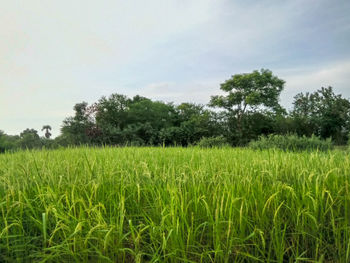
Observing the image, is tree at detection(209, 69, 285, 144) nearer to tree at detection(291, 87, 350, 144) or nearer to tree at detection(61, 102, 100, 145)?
tree at detection(291, 87, 350, 144)

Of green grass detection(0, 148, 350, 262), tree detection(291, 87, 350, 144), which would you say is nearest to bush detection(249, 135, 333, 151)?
green grass detection(0, 148, 350, 262)

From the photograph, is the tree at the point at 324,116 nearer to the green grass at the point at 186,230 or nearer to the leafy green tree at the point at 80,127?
the leafy green tree at the point at 80,127

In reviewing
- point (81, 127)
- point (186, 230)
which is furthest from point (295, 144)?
point (81, 127)

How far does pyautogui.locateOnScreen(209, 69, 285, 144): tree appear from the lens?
70.3ft

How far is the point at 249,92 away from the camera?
71.4 ft

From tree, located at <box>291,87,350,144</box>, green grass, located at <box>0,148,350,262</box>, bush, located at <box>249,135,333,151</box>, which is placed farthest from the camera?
tree, located at <box>291,87,350,144</box>

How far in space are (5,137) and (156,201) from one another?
2480 cm

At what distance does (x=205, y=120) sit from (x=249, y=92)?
5.56 m

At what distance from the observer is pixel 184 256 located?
1756mm

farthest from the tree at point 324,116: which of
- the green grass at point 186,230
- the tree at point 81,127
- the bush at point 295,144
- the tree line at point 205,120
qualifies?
the green grass at point 186,230

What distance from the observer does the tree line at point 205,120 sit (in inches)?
723

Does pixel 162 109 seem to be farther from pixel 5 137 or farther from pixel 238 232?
pixel 238 232

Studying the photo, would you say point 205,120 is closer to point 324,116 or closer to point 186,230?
point 324,116

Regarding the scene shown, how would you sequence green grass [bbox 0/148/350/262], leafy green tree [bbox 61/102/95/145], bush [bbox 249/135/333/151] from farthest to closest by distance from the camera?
leafy green tree [bbox 61/102/95/145] < bush [bbox 249/135/333/151] < green grass [bbox 0/148/350/262]
